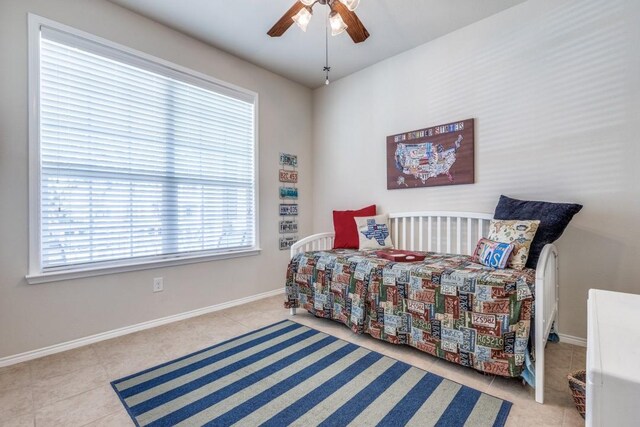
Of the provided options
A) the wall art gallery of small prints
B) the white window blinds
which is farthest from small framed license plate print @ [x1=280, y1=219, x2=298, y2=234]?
the white window blinds

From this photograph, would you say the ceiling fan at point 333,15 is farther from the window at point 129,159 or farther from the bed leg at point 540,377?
the bed leg at point 540,377

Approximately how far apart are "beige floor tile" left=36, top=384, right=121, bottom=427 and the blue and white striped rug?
6 cm

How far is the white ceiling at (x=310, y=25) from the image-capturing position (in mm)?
2268

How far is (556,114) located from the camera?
2127 millimetres

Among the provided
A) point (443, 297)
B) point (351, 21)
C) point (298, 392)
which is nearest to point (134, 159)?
point (351, 21)

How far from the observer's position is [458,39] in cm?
259

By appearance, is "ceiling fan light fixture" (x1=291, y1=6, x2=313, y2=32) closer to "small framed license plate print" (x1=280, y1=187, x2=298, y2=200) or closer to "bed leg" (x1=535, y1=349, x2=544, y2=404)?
"small framed license plate print" (x1=280, y1=187, x2=298, y2=200)

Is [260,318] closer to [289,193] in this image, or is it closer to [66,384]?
[66,384]

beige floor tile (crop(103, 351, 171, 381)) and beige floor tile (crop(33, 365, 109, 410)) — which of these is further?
beige floor tile (crop(103, 351, 171, 381))

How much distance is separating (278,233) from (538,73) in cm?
283

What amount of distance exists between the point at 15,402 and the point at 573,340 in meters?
3.45

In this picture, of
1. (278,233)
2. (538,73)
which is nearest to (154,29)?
(278,233)

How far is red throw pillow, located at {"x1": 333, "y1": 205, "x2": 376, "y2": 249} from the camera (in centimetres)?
305

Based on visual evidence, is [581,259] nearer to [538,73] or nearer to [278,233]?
[538,73]
